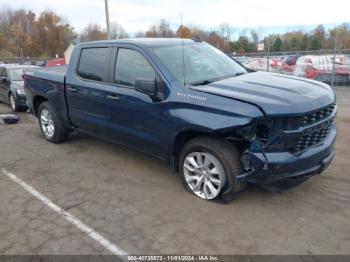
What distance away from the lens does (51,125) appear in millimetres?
6578

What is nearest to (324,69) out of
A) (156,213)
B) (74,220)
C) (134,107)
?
(134,107)

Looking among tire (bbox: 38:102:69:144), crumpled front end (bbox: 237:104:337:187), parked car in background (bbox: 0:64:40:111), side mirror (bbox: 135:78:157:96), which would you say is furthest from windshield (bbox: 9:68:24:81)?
crumpled front end (bbox: 237:104:337:187)

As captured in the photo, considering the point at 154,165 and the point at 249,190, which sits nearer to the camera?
the point at 249,190

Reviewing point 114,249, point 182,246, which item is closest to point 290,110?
point 182,246

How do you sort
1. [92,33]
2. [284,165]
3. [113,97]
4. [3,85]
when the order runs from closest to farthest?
[284,165], [113,97], [3,85], [92,33]

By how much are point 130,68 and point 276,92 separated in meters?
1.99

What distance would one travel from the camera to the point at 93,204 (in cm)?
418

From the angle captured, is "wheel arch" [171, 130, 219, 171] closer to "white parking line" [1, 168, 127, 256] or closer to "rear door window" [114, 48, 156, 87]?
"rear door window" [114, 48, 156, 87]

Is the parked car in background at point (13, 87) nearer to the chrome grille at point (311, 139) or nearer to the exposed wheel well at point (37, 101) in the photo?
the exposed wheel well at point (37, 101)

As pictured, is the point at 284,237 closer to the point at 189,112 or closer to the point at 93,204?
the point at 189,112

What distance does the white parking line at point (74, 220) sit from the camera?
10.9ft

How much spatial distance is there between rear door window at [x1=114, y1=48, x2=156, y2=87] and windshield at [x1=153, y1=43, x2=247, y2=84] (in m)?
0.21

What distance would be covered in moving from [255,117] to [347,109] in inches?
286

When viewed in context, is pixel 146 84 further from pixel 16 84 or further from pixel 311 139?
pixel 16 84
